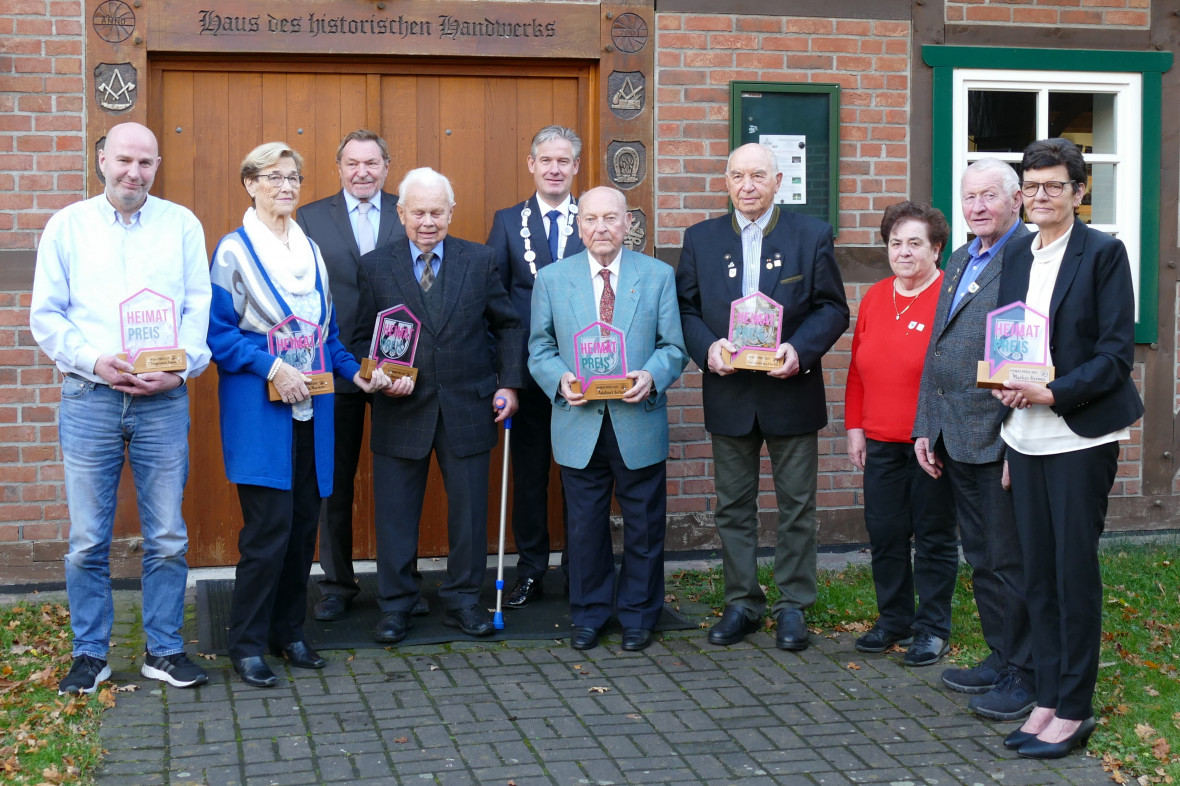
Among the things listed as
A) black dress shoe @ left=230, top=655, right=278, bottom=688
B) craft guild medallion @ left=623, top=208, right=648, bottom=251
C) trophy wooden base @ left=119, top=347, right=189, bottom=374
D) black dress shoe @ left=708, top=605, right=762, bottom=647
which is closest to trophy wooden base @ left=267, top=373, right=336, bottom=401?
trophy wooden base @ left=119, top=347, right=189, bottom=374

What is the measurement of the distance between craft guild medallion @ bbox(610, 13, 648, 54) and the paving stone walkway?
337cm

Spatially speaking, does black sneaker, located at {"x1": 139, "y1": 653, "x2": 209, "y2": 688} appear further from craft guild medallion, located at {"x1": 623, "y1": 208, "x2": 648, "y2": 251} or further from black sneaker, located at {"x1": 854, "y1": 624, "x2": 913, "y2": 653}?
craft guild medallion, located at {"x1": 623, "y1": 208, "x2": 648, "y2": 251}

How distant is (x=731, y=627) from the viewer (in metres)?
5.61

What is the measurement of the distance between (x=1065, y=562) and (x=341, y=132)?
14.6ft

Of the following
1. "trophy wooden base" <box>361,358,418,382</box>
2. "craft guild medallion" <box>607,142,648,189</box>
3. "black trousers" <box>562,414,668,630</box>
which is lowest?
"black trousers" <box>562,414,668,630</box>

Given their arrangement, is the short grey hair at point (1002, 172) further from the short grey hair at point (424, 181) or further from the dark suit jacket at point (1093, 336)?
the short grey hair at point (424, 181)

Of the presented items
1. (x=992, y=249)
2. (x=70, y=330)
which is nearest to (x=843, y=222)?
(x=992, y=249)

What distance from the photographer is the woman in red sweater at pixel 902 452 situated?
533cm

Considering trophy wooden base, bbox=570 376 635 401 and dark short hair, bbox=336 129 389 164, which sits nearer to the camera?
trophy wooden base, bbox=570 376 635 401

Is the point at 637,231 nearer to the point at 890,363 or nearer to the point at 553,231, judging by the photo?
the point at 553,231

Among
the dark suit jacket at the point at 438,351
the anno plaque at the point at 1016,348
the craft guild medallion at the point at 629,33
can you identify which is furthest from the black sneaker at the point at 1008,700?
the craft guild medallion at the point at 629,33

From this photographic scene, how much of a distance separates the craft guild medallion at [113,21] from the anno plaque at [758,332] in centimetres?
353

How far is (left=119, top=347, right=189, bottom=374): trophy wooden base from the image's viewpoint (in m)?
4.70

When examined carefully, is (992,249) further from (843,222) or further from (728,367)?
(843,222)
